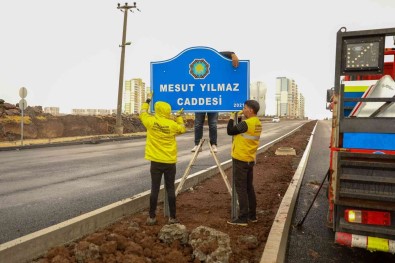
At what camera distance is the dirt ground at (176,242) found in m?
3.66

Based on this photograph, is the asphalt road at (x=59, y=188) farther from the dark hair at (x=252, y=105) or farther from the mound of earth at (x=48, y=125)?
the mound of earth at (x=48, y=125)

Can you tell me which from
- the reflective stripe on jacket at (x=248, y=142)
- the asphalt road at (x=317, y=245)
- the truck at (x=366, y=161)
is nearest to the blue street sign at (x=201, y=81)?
the reflective stripe on jacket at (x=248, y=142)

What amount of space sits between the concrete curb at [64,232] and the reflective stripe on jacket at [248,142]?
190cm

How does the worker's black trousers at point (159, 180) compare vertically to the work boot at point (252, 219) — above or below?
above

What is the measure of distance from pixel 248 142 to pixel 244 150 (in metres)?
0.13

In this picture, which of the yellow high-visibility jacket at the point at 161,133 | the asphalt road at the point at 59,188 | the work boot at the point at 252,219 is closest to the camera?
the yellow high-visibility jacket at the point at 161,133

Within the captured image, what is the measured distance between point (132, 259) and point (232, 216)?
2.09 metres

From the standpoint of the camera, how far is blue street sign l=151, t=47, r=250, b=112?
5246 millimetres

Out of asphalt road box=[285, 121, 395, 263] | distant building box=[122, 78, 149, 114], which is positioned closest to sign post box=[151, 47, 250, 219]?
asphalt road box=[285, 121, 395, 263]

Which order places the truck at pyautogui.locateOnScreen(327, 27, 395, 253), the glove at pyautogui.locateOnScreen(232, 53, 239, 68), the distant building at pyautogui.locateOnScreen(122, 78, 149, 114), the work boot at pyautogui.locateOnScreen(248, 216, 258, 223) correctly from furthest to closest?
the distant building at pyautogui.locateOnScreen(122, 78, 149, 114) < the work boot at pyautogui.locateOnScreen(248, 216, 258, 223) < the glove at pyautogui.locateOnScreen(232, 53, 239, 68) < the truck at pyautogui.locateOnScreen(327, 27, 395, 253)

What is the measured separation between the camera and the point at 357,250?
4.52m

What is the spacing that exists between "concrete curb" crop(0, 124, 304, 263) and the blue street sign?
1.72 metres

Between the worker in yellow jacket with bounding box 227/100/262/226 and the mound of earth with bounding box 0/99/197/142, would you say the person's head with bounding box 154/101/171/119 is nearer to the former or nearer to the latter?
the worker in yellow jacket with bounding box 227/100/262/226

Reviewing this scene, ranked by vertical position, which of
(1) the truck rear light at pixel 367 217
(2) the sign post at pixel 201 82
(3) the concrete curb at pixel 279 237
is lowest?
(3) the concrete curb at pixel 279 237
